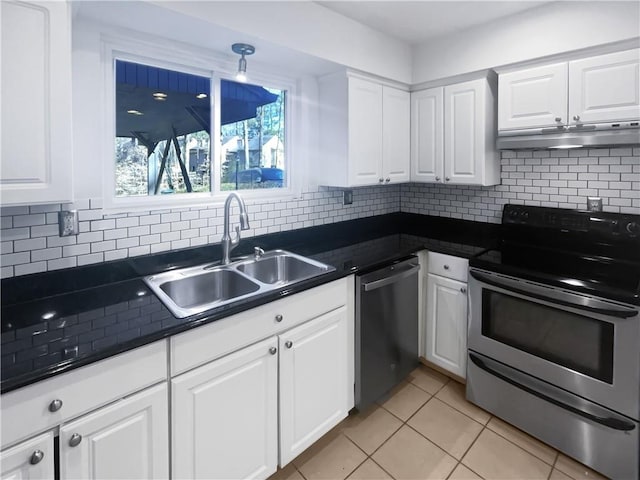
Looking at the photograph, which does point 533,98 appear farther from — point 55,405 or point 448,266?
point 55,405

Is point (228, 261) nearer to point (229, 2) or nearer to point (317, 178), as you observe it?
point (317, 178)

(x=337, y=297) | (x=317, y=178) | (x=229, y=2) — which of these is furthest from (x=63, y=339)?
(x=317, y=178)

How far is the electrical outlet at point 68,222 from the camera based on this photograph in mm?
1577

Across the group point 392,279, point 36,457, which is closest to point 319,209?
point 392,279

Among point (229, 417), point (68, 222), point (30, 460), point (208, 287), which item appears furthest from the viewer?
point (208, 287)

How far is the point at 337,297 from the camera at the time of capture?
193 centimetres

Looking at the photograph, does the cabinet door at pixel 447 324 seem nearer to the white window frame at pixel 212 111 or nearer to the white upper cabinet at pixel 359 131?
the white upper cabinet at pixel 359 131

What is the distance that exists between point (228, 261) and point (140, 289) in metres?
0.48

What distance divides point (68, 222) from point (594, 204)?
9.43 feet

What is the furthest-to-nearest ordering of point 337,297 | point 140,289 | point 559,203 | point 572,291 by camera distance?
point 559,203 < point 337,297 < point 572,291 < point 140,289

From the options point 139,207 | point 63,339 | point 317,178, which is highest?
point 317,178

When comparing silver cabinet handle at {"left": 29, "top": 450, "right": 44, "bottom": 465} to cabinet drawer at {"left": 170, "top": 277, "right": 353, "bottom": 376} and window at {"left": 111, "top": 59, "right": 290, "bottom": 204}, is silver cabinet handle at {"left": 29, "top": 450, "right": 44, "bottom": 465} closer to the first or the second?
cabinet drawer at {"left": 170, "top": 277, "right": 353, "bottom": 376}

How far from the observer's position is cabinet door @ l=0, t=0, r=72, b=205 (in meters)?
1.15

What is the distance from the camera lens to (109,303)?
1.49m
